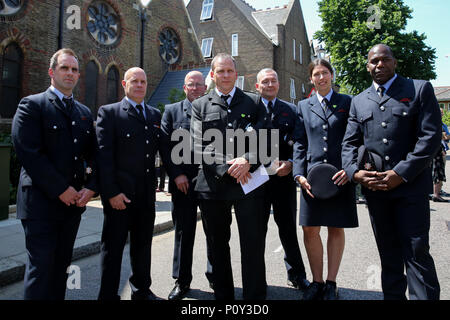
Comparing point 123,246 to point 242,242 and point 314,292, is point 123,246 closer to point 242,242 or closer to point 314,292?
point 242,242

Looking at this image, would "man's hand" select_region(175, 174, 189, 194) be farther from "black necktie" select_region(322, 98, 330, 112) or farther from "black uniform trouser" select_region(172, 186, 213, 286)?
"black necktie" select_region(322, 98, 330, 112)

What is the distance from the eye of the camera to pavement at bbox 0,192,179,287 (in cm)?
380

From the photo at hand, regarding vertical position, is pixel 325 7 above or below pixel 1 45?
above

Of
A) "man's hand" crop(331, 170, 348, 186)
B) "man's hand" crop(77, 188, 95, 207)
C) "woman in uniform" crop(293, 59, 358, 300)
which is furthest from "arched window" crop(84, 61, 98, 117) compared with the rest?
"man's hand" crop(331, 170, 348, 186)

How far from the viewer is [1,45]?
10.3m

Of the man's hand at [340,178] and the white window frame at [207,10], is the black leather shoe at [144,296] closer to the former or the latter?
the man's hand at [340,178]

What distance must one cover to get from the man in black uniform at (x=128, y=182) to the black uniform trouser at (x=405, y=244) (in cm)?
212

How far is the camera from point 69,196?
2633 millimetres

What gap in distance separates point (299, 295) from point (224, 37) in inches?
1055

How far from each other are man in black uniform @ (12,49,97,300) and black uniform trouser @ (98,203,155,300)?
1.07ft

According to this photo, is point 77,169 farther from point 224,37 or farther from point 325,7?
point 224,37

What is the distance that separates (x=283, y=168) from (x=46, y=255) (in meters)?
2.39

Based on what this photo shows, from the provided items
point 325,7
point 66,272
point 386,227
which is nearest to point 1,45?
point 66,272

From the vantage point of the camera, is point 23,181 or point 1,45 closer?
point 23,181
